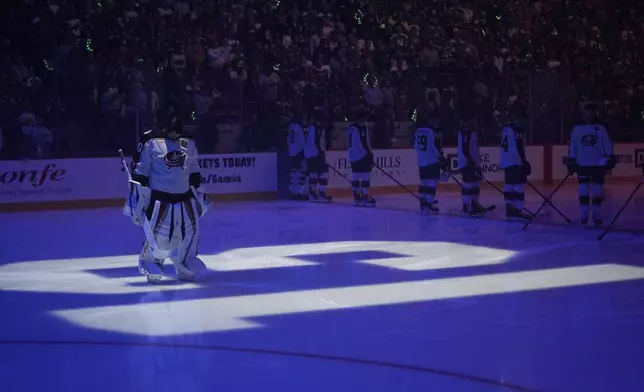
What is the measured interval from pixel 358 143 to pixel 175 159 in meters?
9.58

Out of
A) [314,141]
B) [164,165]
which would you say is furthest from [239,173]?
[164,165]

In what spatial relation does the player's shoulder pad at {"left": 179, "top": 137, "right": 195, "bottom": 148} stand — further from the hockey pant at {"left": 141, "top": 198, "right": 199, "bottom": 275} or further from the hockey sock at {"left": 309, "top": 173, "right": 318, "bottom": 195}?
the hockey sock at {"left": 309, "top": 173, "right": 318, "bottom": 195}

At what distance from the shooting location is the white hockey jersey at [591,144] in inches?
561

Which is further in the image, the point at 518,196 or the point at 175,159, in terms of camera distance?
the point at 518,196

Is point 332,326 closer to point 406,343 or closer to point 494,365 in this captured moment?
point 406,343

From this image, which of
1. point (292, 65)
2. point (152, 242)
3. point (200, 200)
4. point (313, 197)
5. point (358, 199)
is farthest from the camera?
point (292, 65)

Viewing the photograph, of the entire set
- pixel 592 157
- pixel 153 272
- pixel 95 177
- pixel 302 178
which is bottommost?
pixel 153 272

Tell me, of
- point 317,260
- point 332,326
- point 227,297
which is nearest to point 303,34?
Result: point 317,260

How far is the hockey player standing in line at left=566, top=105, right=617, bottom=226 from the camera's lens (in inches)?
A: 561

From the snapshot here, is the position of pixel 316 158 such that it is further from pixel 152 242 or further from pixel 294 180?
pixel 152 242

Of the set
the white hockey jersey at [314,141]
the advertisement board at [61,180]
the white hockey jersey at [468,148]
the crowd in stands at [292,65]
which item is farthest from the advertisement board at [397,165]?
the white hockey jersey at [468,148]

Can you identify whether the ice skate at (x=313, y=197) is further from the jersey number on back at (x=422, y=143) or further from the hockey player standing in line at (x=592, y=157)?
the hockey player standing in line at (x=592, y=157)

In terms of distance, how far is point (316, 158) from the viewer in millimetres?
19750

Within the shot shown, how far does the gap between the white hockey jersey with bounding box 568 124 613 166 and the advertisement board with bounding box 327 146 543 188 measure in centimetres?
767
